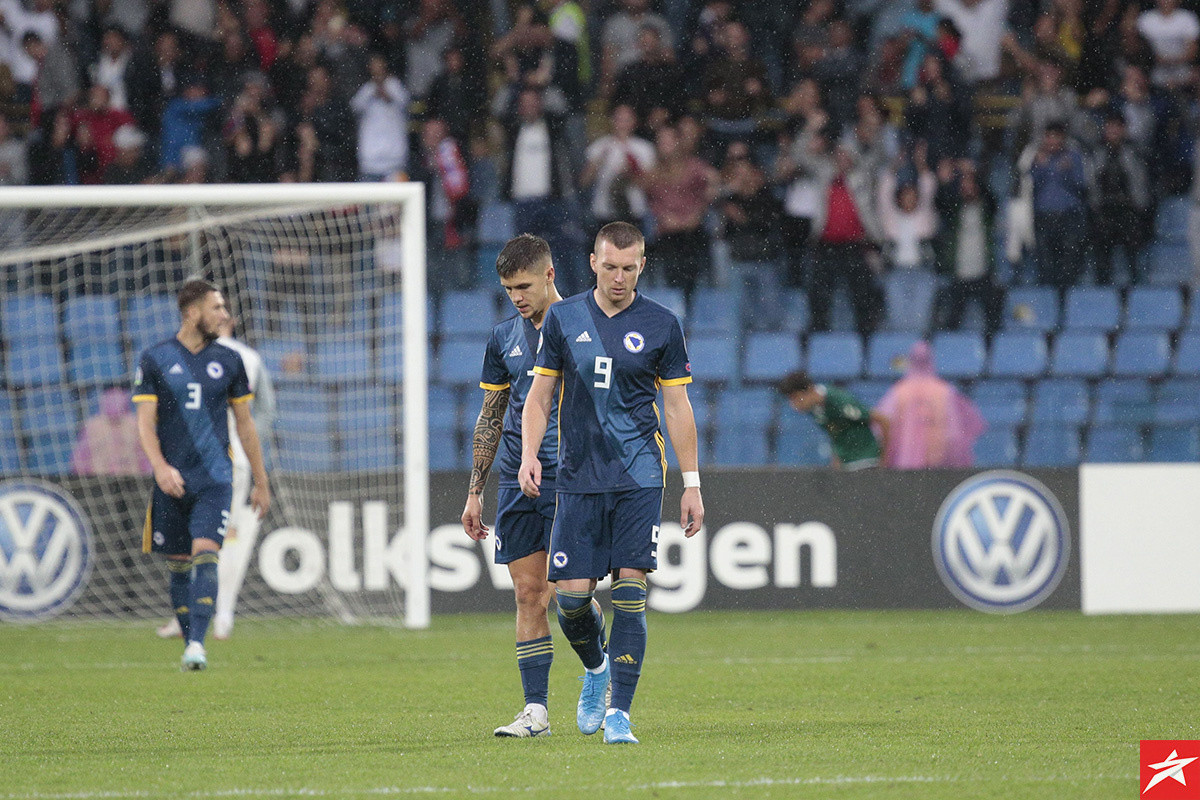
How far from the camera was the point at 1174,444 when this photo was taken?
14.3 metres

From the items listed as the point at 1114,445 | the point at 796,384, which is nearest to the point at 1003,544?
the point at 796,384

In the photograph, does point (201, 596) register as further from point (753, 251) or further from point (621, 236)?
→ point (753, 251)

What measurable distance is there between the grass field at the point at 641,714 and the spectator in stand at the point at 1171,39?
24.0 feet

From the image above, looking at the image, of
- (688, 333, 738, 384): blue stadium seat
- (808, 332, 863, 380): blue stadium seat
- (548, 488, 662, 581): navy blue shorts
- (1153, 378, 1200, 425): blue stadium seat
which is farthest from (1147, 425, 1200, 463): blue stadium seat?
(548, 488, 662, 581): navy blue shorts

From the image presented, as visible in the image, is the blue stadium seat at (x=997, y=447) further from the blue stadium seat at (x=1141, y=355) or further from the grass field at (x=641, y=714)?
the grass field at (x=641, y=714)

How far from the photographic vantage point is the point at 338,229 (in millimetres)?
13914

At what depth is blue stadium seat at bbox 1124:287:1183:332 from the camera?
50.1 ft

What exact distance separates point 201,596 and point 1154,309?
1017 centimetres

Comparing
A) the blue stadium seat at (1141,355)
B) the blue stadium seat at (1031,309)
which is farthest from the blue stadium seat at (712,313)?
the blue stadium seat at (1141,355)

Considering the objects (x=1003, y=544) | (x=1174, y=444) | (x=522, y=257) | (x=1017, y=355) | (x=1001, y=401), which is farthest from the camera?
(x=1017, y=355)

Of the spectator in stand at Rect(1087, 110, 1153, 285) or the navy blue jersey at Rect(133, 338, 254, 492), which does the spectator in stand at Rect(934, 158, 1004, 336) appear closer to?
the spectator in stand at Rect(1087, 110, 1153, 285)

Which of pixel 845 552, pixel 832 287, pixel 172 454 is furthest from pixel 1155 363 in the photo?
pixel 172 454

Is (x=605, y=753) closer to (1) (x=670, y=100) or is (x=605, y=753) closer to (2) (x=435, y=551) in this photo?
(2) (x=435, y=551)

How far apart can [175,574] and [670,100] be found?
820cm
